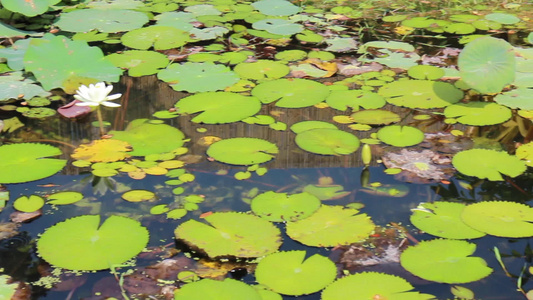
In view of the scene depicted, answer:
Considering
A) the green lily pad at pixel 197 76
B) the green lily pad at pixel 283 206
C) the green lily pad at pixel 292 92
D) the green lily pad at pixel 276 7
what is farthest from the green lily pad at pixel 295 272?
the green lily pad at pixel 276 7

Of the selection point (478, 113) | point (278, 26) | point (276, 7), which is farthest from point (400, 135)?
point (276, 7)

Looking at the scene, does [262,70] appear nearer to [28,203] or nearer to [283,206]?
[283,206]

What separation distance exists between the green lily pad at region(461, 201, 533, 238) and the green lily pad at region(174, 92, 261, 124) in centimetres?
134

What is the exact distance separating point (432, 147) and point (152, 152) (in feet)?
4.57

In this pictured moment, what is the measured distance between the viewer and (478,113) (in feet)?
11.1

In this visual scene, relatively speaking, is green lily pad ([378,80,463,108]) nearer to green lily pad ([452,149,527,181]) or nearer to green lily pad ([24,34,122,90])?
green lily pad ([452,149,527,181])

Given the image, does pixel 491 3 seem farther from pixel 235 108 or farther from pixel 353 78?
pixel 235 108

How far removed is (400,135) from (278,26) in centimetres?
195

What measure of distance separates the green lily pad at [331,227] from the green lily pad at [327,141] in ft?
1.70

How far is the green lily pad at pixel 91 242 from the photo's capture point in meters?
2.20

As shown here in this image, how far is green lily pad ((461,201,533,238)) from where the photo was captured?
236 cm

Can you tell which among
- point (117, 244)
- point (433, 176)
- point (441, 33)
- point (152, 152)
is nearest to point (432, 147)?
point (433, 176)

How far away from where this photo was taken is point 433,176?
2.81 m

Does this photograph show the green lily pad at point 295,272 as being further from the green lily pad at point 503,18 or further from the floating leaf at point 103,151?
the green lily pad at point 503,18
